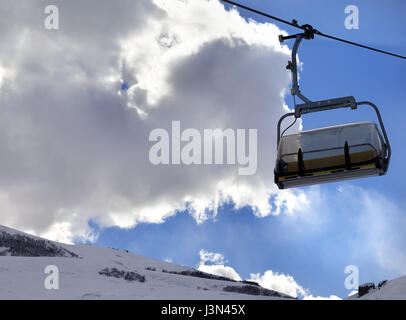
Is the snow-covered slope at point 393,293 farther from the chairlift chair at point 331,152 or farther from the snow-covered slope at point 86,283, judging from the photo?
the chairlift chair at point 331,152

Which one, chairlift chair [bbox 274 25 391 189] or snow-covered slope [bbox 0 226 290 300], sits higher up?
chairlift chair [bbox 274 25 391 189]

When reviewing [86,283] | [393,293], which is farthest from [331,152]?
[86,283]

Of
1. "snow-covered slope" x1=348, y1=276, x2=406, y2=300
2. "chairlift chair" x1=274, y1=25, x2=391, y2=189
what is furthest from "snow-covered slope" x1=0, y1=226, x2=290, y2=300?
"chairlift chair" x1=274, y1=25, x2=391, y2=189

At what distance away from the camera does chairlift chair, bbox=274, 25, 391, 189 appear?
31.8 feet

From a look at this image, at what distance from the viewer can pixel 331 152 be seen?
988 cm

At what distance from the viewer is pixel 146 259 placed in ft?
123

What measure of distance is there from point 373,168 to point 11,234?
2664 cm

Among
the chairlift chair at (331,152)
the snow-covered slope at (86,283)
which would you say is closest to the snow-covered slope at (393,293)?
the snow-covered slope at (86,283)

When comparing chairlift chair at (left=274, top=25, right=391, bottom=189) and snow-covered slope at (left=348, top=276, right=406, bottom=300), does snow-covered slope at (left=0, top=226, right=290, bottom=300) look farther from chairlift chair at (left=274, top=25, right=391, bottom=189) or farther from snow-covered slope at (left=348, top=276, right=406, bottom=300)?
chairlift chair at (left=274, top=25, right=391, bottom=189)
